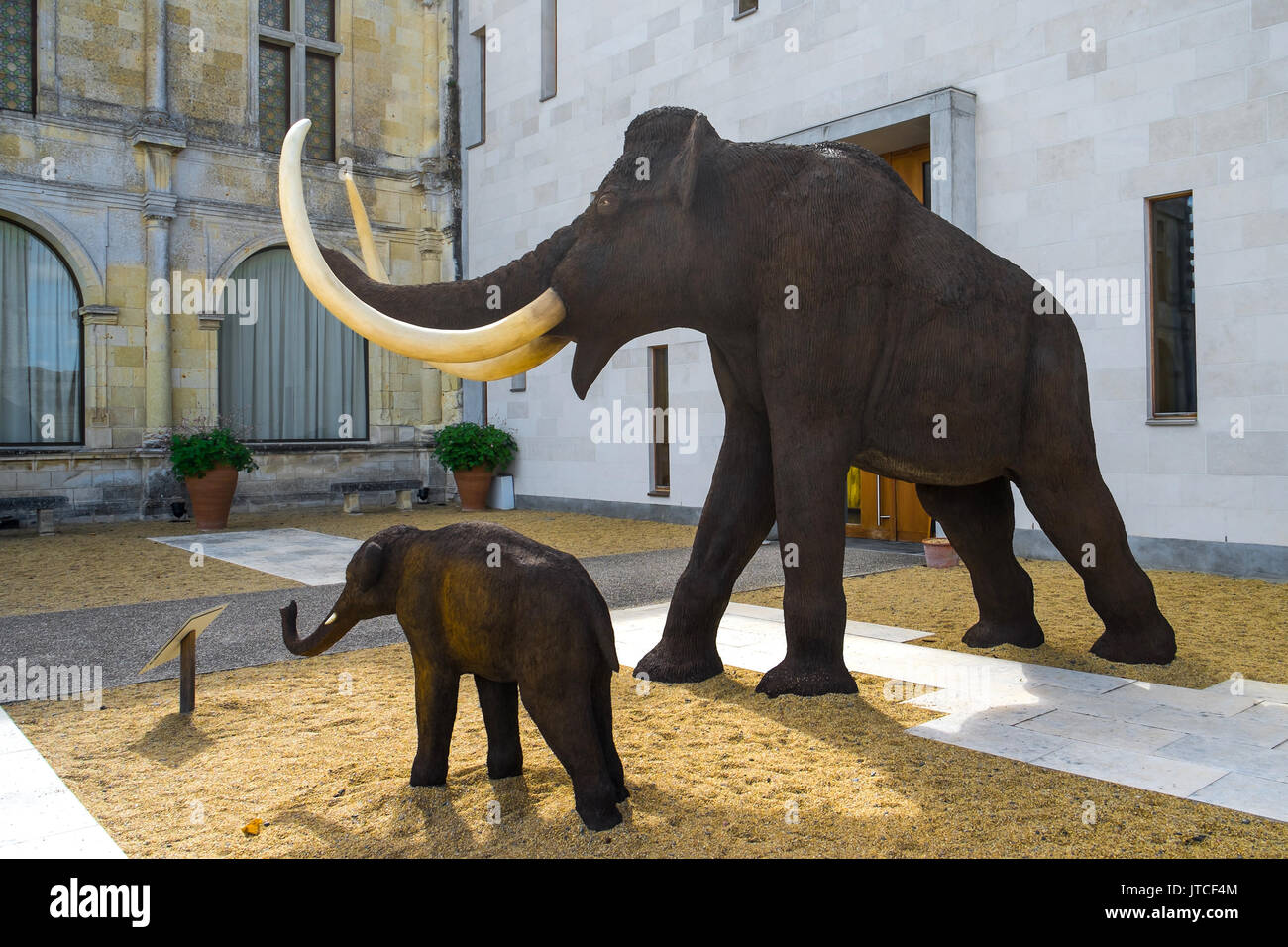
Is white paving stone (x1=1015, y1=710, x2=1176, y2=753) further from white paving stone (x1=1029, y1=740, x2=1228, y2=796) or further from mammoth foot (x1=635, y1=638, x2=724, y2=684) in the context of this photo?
mammoth foot (x1=635, y1=638, x2=724, y2=684)

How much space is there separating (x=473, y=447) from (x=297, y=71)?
622cm

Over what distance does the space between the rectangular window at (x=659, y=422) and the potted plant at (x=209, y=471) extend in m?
5.14

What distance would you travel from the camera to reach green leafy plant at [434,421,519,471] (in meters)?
13.9

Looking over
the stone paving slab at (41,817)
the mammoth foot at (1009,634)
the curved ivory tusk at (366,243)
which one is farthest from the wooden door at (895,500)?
the stone paving slab at (41,817)

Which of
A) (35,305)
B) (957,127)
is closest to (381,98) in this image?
(35,305)

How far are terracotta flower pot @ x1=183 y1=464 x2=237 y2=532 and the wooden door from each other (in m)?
7.50

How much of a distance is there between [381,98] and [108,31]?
3852 mm

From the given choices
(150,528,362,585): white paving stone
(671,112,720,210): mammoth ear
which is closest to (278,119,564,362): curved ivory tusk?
(671,112,720,210): mammoth ear

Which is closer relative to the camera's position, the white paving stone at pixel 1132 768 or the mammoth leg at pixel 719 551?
the white paving stone at pixel 1132 768

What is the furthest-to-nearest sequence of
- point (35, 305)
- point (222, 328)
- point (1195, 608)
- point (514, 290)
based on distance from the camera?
point (222, 328) < point (35, 305) < point (1195, 608) < point (514, 290)

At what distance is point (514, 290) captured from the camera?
3.78 m

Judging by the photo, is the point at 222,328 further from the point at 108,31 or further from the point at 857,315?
the point at 857,315

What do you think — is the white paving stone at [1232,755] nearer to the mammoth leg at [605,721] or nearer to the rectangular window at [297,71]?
the mammoth leg at [605,721]

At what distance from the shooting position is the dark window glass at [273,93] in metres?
14.1
